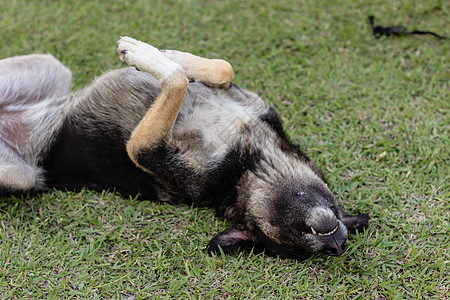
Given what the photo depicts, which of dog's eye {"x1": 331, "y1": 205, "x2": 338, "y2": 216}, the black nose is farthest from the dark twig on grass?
the black nose

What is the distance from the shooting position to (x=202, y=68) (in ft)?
12.5

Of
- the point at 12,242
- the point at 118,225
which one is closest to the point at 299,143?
the point at 118,225

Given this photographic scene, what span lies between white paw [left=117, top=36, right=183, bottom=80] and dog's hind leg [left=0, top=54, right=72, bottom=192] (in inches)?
40.3

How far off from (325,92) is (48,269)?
3.21 metres

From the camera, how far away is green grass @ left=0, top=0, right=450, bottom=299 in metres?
3.41

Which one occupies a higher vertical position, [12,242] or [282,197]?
[282,197]

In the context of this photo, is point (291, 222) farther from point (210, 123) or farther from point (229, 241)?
point (210, 123)

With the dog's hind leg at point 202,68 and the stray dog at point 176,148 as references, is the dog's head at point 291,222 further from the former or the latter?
the dog's hind leg at point 202,68

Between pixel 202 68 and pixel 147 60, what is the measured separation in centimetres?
50

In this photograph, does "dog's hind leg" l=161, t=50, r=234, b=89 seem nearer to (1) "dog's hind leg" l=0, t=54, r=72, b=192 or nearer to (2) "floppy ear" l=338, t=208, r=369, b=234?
(1) "dog's hind leg" l=0, t=54, r=72, b=192

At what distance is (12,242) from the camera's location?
369 cm

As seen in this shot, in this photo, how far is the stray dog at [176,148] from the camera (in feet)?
11.4

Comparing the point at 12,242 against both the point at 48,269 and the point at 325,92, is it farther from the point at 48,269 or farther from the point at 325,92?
the point at 325,92

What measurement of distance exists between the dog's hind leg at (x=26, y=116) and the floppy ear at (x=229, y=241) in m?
1.72
